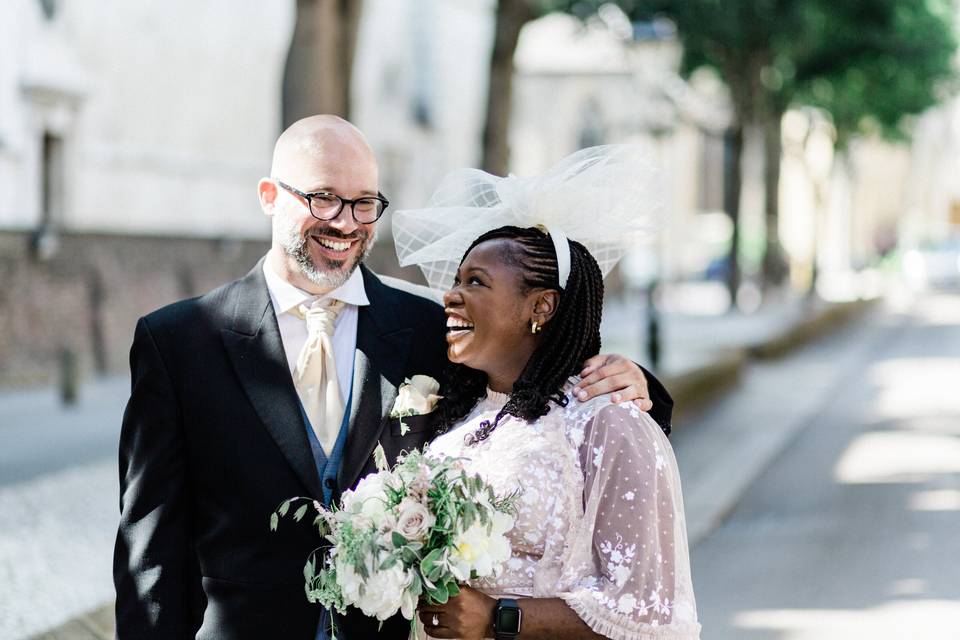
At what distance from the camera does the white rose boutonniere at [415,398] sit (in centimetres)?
317

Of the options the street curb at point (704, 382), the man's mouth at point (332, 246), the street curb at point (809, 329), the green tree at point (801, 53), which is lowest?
the street curb at point (809, 329)

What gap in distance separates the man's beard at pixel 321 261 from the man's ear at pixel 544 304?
1.90 feet

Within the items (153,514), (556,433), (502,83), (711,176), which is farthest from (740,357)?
(711,176)

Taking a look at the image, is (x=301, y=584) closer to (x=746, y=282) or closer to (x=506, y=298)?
(x=506, y=298)

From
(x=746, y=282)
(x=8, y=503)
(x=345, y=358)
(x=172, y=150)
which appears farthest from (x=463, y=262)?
(x=746, y=282)

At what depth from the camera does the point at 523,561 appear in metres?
2.93

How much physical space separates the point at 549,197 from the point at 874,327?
99.0 ft

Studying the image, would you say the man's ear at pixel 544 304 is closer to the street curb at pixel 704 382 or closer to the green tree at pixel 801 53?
the street curb at pixel 704 382

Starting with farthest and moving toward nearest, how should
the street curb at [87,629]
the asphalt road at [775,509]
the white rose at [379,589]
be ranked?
the asphalt road at [775,509]
the street curb at [87,629]
the white rose at [379,589]

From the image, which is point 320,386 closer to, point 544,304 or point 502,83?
point 544,304

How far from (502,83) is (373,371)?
33.9 feet

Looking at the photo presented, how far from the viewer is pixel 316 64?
9.66 metres

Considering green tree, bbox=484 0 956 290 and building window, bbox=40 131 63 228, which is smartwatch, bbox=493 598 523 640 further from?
building window, bbox=40 131 63 228

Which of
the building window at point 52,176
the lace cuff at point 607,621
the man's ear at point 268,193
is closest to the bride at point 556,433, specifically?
the lace cuff at point 607,621
